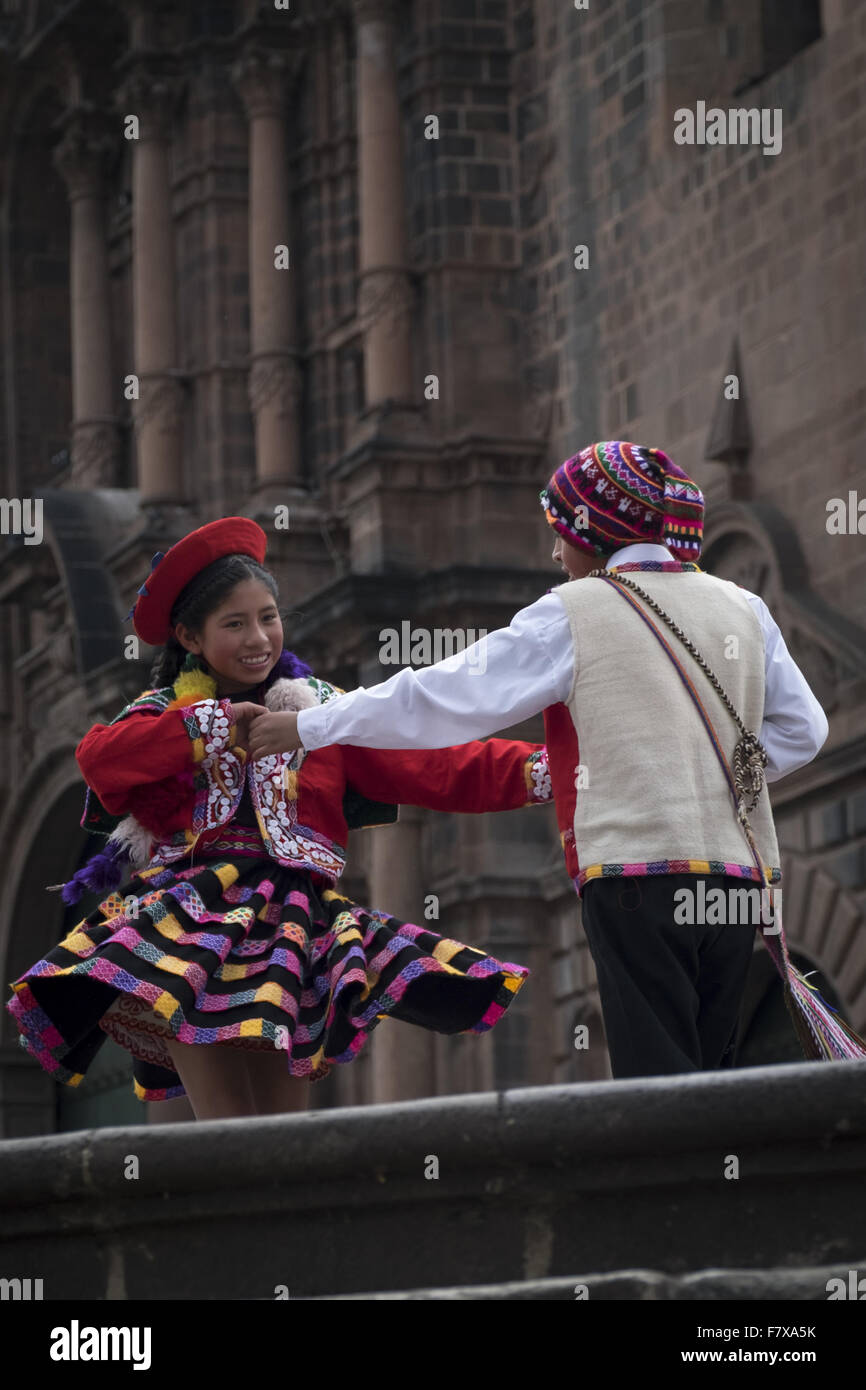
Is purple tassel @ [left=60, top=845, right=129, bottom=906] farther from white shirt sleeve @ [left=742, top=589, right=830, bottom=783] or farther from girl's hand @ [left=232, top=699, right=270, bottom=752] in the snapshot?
white shirt sleeve @ [left=742, top=589, right=830, bottom=783]

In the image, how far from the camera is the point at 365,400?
20828 mm

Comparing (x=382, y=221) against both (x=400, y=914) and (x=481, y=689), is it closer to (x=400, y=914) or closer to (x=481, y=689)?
(x=400, y=914)

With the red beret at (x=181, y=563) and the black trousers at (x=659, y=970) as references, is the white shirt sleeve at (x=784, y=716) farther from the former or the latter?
the red beret at (x=181, y=563)

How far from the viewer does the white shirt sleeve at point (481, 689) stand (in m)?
6.46

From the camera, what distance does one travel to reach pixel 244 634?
7043mm

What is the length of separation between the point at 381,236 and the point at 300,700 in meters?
13.5

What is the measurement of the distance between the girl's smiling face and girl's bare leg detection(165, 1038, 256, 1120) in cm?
90

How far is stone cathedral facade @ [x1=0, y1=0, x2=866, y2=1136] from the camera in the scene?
1605 centimetres

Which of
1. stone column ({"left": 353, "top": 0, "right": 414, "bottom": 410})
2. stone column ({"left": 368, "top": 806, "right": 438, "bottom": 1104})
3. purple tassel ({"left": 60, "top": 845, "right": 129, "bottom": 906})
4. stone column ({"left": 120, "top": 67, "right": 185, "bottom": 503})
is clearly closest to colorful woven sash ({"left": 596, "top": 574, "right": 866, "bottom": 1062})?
purple tassel ({"left": 60, "top": 845, "right": 129, "bottom": 906})

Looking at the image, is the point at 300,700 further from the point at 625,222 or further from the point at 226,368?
the point at 226,368

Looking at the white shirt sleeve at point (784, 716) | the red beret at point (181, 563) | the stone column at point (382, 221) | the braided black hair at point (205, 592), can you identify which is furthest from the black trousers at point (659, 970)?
the stone column at point (382, 221)

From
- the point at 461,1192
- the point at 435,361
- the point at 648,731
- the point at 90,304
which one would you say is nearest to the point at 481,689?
the point at 648,731

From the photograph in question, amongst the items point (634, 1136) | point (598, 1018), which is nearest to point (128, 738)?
point (634, 1136)

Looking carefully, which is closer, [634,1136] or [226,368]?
[634,1136]
